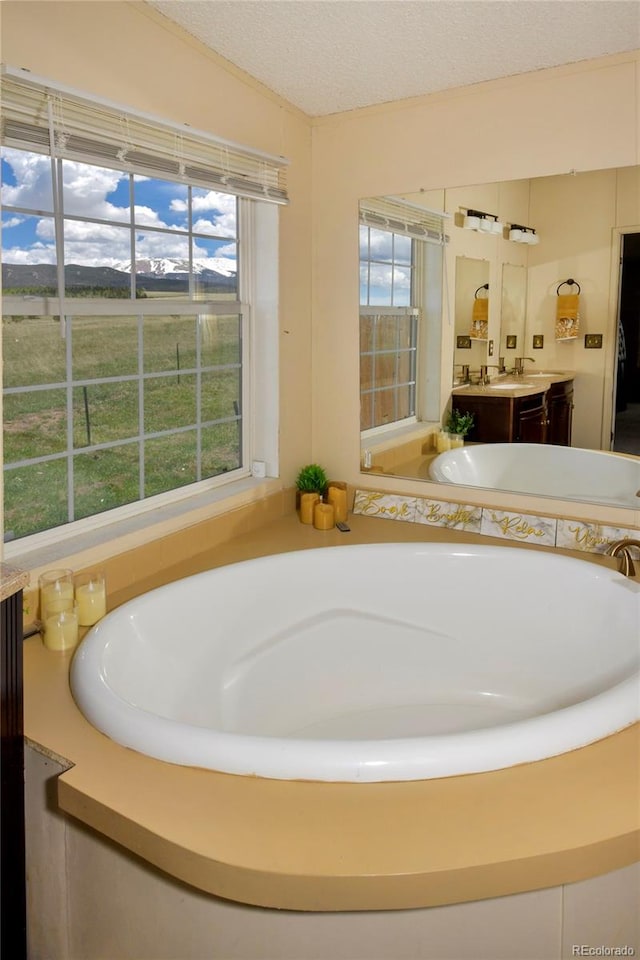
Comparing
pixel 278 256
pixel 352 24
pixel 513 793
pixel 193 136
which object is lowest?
pixel 513 793

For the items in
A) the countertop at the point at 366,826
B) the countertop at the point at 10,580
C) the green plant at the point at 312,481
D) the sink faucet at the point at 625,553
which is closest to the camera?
the countertop at the point at 366,826

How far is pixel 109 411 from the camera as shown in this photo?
8.17ft

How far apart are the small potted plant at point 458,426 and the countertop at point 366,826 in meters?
1.60

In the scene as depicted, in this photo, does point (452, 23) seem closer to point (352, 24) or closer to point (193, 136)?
point (352, 24)

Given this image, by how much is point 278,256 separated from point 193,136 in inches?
25.7

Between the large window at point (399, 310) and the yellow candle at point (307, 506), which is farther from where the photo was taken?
the yellow candle at point (307, 506)

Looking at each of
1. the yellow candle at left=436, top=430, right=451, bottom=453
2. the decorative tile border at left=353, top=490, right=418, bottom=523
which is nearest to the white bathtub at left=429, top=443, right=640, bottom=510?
the yellow candle at left=436, top=430, right=451, bottom=453

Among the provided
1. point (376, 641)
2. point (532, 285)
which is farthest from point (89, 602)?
point (532, 285)

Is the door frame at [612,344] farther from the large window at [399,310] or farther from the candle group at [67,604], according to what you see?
the candle group at [67,604]

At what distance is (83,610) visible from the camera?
83.4 inches

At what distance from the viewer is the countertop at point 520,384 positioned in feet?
9.02

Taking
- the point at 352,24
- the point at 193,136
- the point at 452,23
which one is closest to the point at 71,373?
the point at 193,136

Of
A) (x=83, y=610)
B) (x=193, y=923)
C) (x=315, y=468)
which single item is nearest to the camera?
(x=193, y=923)

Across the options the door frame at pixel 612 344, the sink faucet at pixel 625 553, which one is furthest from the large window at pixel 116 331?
the sink faucet at pixel 625 553
